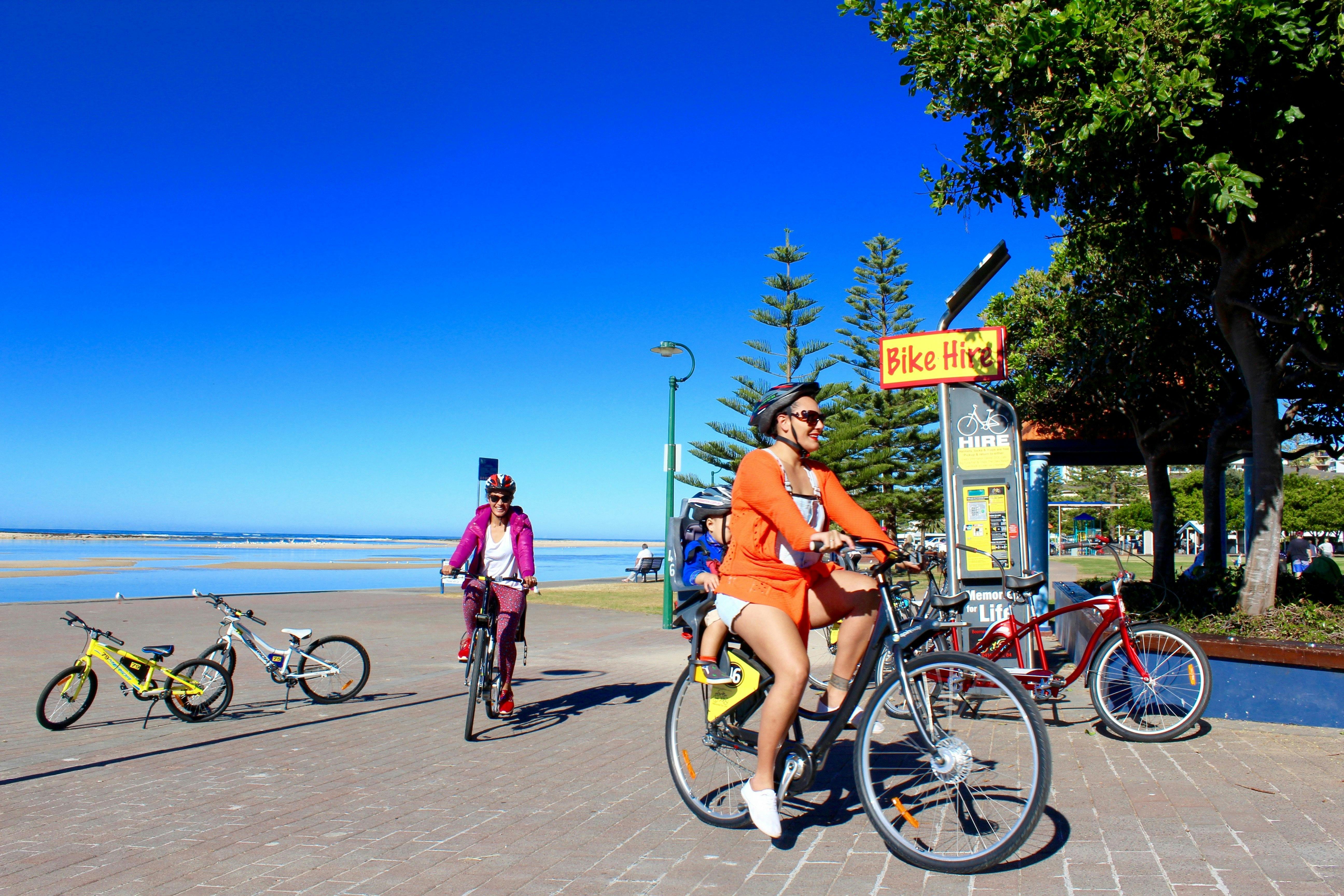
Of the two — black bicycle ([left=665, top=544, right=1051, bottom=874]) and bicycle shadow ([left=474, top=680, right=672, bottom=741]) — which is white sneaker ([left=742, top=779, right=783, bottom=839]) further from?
bicycle shadow ([left=474, top=680, right=672, bottom=741])

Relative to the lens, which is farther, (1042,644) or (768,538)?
(1042,644)

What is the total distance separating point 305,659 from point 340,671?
283 millimetres

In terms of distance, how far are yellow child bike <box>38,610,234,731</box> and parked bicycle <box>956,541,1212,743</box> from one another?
516 cm

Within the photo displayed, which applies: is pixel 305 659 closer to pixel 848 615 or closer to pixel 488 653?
pixel 488 653

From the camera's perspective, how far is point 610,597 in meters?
19.0

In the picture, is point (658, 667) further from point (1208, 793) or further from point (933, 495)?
point (933, 495)

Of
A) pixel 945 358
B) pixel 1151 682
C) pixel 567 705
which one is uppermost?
pixel 945 358

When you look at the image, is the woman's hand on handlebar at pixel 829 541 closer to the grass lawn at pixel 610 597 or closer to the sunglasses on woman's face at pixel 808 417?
the sunglasses on woman's face at pixel 808 417

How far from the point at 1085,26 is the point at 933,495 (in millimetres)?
25438

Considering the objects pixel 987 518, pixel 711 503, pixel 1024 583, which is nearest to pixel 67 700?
pixel 711 503

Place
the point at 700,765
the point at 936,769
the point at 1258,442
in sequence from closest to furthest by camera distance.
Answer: the point at 936,769
the point at 700,765
the point at 1258,442

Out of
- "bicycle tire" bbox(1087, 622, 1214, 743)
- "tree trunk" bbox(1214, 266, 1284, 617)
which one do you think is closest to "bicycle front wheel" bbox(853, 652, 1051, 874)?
"bicycle tire" bbox(1087, 622, 1214, 743)

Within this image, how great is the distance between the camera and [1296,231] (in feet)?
21.2

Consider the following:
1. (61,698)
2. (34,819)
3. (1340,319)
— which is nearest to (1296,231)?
(1340,319)
